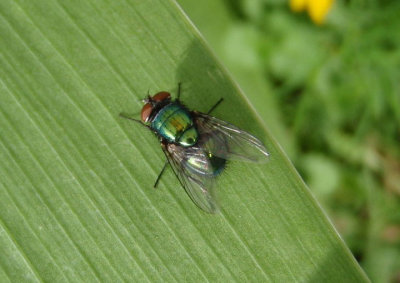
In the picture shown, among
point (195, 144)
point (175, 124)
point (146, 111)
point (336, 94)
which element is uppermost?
point (146, 111)

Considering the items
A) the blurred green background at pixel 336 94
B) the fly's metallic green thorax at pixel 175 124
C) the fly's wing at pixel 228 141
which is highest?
the fly's metallic green thorax at pixel 175 124

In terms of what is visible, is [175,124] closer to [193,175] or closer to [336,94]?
[193,175]

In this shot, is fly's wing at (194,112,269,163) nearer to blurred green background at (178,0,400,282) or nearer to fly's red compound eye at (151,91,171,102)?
fly's red compound eye at (151,91,171,102)

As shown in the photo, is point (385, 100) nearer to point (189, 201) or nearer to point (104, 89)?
point (189, 201)

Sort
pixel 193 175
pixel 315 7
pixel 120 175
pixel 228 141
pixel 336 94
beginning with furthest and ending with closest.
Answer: pixel 336 94 → pixel 315 7 → pixel 228 141 → pixel 193 175 → pixel 120 175

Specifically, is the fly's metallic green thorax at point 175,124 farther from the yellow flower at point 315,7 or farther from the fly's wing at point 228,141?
the yellow flower at point 315,7

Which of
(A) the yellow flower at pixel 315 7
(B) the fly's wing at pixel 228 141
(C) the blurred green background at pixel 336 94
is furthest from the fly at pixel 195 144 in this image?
(A) the yellow flower at pixel 315 7

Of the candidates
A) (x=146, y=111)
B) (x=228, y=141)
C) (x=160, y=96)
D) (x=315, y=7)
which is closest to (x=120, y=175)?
(x=146, y=111)
